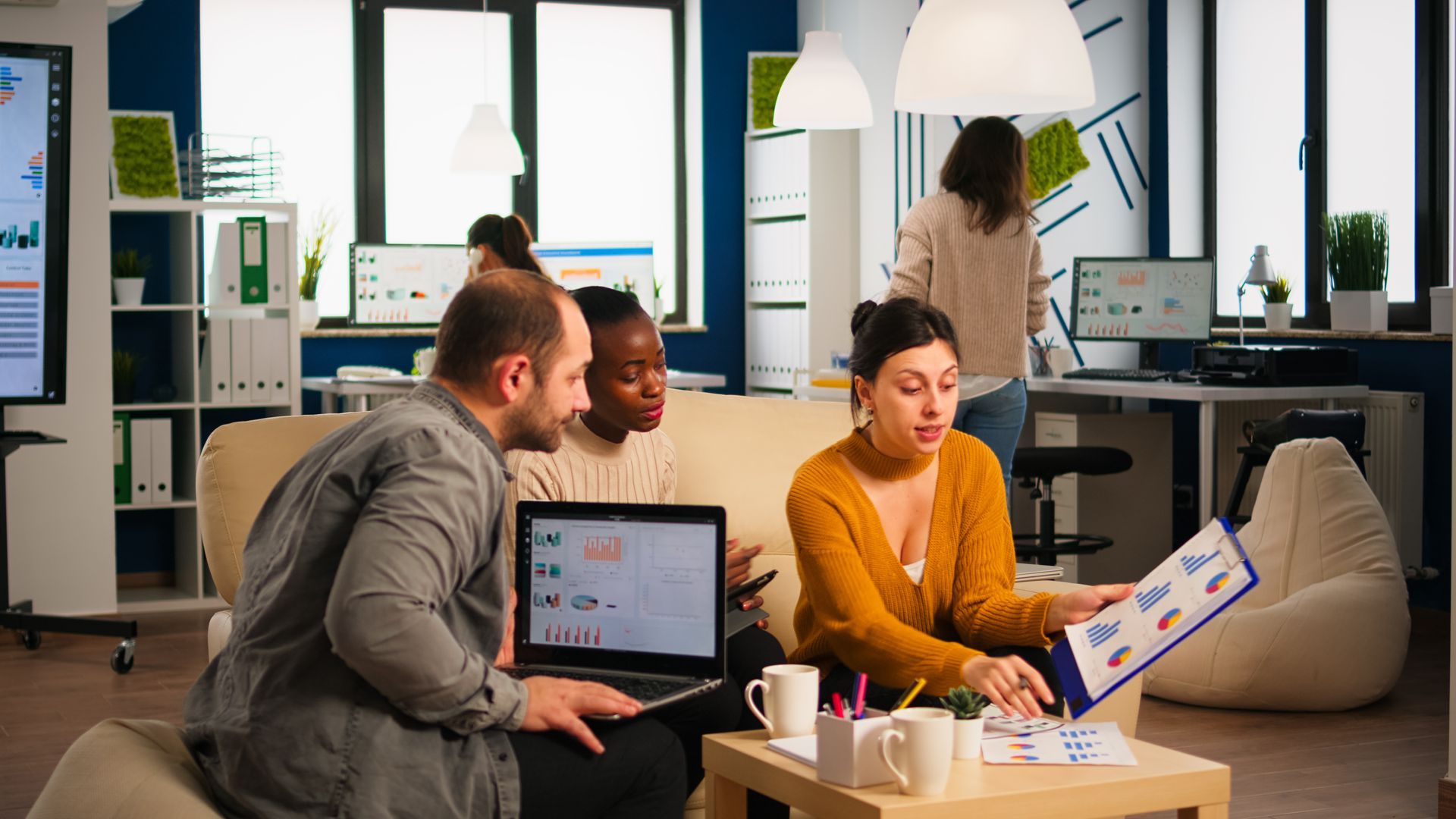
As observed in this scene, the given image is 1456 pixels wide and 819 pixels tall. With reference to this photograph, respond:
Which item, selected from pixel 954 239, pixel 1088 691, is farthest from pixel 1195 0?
pixel 1088 691

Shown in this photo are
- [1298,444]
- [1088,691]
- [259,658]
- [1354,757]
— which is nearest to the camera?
[259,658]

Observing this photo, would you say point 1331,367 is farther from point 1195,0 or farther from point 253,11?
point 253,11

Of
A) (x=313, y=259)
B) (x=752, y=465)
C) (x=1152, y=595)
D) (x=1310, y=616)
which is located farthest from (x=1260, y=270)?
(x=1152, y=595)

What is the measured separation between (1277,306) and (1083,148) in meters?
1.18

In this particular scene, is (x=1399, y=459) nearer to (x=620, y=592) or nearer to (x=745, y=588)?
(x=745, y=588)

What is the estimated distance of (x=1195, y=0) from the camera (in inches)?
259

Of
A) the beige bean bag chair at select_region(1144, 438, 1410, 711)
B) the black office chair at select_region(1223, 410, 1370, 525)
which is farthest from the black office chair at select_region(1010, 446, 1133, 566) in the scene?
the beige bean bag chair at select_region(1144, 438, 1410, 711)

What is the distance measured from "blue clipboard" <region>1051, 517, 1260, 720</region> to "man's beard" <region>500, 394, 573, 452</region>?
0.68 meters

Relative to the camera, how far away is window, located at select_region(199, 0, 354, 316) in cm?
673

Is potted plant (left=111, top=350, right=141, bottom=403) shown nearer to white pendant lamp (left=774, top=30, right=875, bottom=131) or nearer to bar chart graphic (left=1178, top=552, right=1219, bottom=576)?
white pendant lamp (left=774, top=30, right=875, bottom=131)

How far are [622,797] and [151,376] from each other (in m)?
4.79

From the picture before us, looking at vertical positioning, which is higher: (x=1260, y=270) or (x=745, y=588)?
(x=1260, y=270)

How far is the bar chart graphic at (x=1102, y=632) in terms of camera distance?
1.92m

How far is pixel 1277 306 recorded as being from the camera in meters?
5.87
